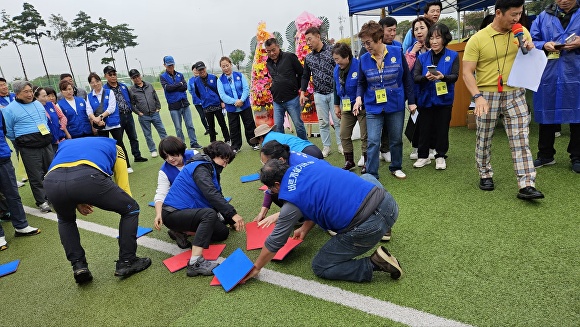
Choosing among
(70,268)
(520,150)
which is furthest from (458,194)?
(70,268)

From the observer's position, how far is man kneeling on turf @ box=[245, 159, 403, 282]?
2.15 metres

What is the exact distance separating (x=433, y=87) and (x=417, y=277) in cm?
246

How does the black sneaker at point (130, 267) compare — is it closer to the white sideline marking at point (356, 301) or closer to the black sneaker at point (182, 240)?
the black sneaker at point (182, 240)

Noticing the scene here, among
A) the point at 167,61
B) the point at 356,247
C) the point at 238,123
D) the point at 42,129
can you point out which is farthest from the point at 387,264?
the point at 167,61

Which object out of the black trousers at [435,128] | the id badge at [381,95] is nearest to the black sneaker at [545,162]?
the black trousers at [435,128]

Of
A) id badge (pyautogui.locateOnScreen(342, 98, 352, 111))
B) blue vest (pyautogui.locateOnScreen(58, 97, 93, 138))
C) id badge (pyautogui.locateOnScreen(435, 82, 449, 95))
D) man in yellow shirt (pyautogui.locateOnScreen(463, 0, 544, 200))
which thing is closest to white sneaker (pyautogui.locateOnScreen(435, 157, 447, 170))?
id badge (pyautogui.locateOnScreen(435, 82, 449, 95))

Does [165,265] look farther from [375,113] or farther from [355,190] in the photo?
[375,113]

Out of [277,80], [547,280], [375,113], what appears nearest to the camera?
[547,280]

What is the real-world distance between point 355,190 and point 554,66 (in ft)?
9.69

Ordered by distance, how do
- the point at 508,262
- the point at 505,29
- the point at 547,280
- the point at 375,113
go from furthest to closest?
1. the point at 375,113
2. the point at 505,29
3. the point at 508,262
4. the point at 547,280

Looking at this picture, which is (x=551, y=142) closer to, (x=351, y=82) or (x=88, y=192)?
(x=351, y=82)

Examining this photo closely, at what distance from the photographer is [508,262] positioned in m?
2.36

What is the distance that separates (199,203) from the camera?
3.00 m

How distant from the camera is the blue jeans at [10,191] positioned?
3.71 meters
